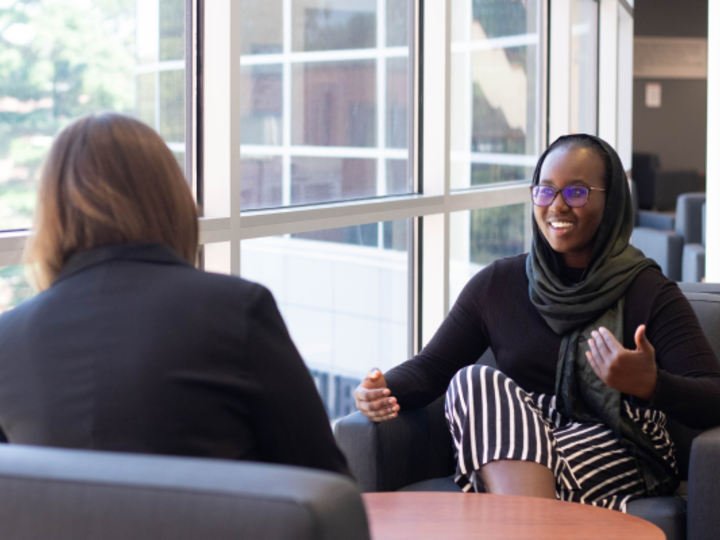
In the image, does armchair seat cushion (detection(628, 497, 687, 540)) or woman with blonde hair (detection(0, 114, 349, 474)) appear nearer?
woman with blonde hair (detection(0, 114, 349, 474))

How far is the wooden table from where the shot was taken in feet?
4.52

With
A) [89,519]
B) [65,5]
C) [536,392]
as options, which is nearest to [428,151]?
[536,392]

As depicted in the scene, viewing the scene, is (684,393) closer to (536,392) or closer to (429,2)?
(536,392)

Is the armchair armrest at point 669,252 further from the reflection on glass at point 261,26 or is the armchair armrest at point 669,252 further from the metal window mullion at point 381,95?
the reflection on glass at point 261,26

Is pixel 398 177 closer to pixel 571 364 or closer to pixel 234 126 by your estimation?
pixel 234 126

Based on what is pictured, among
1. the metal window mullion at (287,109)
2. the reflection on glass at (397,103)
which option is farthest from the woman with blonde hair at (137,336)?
the reflection on glass at (397,103)

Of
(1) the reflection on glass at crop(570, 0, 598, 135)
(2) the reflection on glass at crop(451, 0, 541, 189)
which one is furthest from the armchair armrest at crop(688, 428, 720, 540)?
(1) the reflection on glass at crop(570, 0, 598, 135)

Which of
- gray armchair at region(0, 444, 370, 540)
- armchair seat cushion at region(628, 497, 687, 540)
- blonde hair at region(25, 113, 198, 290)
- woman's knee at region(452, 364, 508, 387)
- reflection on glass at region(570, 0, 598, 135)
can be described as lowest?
armchair seat cushion at region(628, 497, 687, 540)

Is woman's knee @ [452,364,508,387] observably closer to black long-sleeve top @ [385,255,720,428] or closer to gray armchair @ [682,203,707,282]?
black long-sleeve top @ [385,255,720,428]

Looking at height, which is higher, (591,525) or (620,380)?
(620,380)

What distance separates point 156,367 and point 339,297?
2.29m

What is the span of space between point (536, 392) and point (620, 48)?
5741mm

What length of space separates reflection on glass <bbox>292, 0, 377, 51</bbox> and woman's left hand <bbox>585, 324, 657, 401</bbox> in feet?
4.69

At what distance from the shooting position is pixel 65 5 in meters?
1.90
